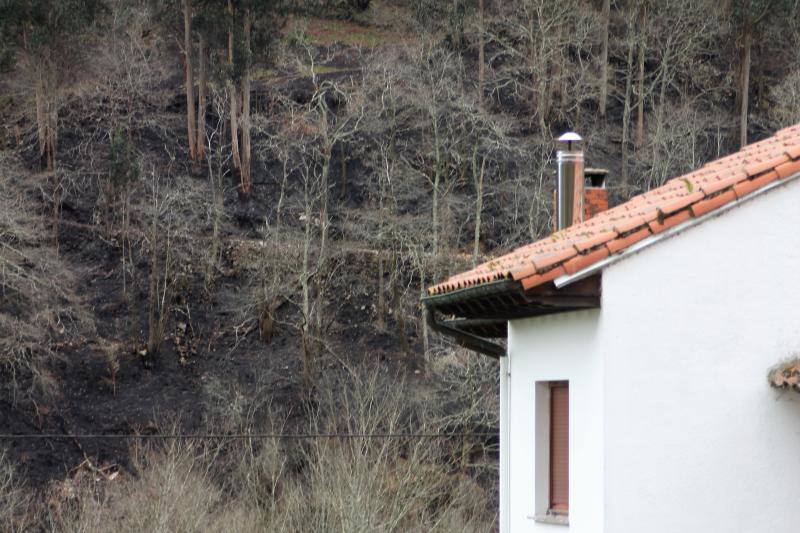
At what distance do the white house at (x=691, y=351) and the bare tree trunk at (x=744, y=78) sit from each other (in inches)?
1417

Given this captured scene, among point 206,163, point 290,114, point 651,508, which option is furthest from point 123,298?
point 651,508

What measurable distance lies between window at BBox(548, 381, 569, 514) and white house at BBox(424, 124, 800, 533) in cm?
116

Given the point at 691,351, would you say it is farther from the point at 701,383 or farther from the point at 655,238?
the point at 655,238

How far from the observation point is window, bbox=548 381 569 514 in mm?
11914

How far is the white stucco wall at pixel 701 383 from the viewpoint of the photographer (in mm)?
10273

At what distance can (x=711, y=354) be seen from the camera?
10.4m

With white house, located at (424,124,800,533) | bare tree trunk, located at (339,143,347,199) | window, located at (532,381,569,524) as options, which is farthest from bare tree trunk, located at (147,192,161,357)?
white house, located at (424,124,800,533)

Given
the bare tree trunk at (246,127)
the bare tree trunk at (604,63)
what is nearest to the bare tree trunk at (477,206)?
the bare tree trunk at (604,63)

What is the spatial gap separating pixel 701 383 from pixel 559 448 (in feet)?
6.90

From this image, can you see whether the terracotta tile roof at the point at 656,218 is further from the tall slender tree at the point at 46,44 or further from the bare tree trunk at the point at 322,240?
the tall slender tree at the point at 46,44

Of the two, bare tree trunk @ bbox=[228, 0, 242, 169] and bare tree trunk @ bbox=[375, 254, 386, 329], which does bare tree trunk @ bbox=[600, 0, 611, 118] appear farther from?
bare tree trunk @ bbox=[228, 0, 242, 169]

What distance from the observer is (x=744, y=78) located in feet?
155

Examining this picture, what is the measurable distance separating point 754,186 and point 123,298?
30580 mm

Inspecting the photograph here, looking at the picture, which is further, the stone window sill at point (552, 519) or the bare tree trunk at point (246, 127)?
the bare tree trunk at point (246, 127)
